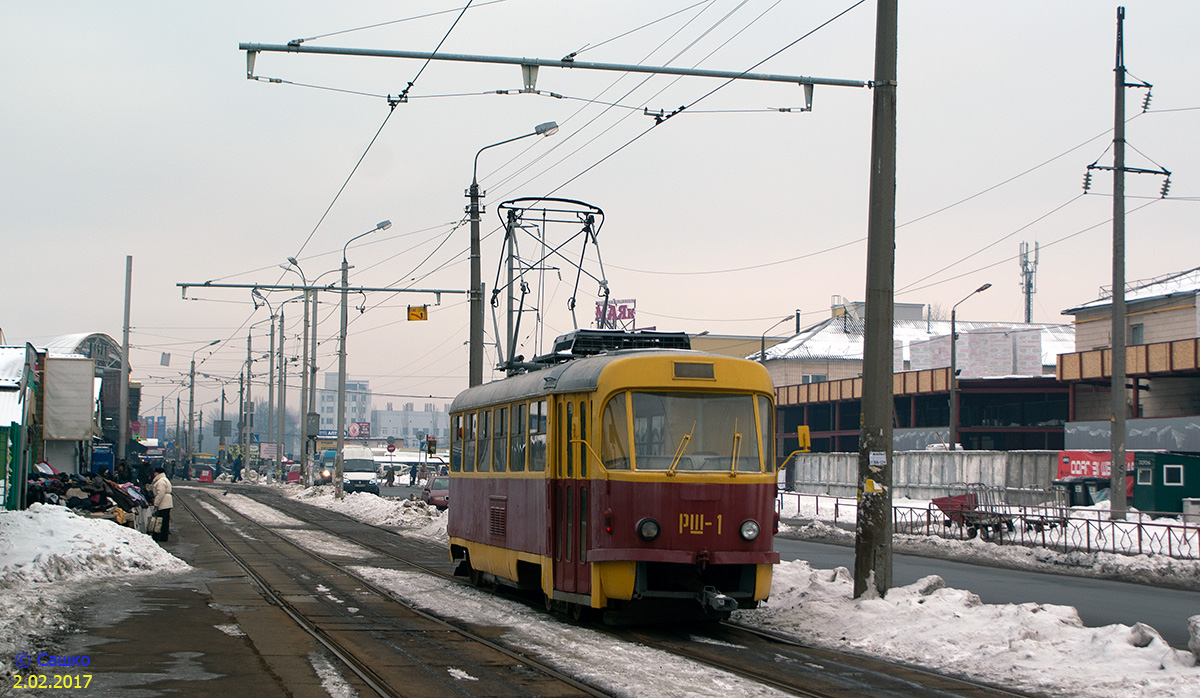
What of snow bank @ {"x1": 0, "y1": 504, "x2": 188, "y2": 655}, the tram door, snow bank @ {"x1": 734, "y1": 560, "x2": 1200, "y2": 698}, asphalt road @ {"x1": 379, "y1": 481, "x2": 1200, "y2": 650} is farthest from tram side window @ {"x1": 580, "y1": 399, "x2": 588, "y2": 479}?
asphalt road @ {"x1": 379, "y1": 481, "x2": 1200, "y2": 650}

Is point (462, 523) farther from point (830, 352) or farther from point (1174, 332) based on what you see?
point (830, 352)

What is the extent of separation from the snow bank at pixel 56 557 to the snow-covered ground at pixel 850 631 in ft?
0.10

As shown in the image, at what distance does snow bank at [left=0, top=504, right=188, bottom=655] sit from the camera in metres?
13.5

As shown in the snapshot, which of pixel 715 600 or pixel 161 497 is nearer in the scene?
pixel 715 600

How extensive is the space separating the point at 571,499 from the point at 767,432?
2089 mm

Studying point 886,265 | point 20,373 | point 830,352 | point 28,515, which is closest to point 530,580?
point 886,265

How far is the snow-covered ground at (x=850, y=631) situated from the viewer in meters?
9.04

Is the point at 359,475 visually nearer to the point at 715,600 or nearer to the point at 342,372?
the point at 342,372

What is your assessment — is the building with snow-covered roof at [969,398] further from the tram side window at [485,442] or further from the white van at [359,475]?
the tram side window at [485,442]

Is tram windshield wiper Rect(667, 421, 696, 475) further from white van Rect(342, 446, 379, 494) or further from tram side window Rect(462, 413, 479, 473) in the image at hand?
white van Rect(342, 446, 379, 494)

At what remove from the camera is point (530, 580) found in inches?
552

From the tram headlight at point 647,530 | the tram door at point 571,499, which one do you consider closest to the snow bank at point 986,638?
the tram headlight at point 647,530

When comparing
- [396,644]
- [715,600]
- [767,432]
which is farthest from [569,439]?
[396,644]

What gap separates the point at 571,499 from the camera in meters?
12.4
